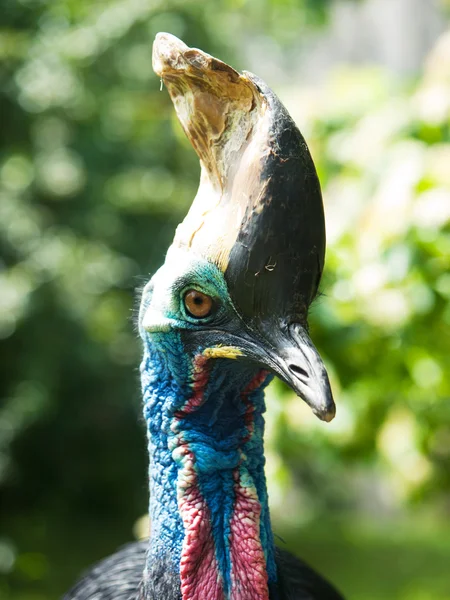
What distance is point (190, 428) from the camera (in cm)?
173

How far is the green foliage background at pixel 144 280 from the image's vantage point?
3.04 metres

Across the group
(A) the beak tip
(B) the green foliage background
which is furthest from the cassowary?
(B) the green foliage background

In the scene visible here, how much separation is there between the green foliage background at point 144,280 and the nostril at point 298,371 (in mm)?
1198

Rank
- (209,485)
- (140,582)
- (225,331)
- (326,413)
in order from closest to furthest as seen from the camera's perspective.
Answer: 1. (326,413)
2. (225,331)
3. (209,485)
4. (140,582)

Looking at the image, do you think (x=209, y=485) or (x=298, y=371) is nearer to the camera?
(x=298, y=371)

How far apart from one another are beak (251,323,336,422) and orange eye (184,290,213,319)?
0.47ft

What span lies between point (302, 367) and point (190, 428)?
37cm

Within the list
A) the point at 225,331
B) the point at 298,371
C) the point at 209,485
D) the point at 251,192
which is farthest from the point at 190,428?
the point at 251,192

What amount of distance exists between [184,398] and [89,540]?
7.06 meters

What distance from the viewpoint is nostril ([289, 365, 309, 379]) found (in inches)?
57.2

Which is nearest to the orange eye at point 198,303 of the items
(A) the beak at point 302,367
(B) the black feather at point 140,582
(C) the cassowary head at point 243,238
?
(C) the cassowary head at point 243,238

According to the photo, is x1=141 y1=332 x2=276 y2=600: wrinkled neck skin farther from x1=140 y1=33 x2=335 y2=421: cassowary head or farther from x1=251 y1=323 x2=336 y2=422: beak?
x1=251 y1=323 x2=336 y2=422: beak

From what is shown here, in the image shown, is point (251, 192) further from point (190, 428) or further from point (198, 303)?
point (190, 428)

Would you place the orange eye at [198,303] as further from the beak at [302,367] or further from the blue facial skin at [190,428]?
the beak at [302,367]
